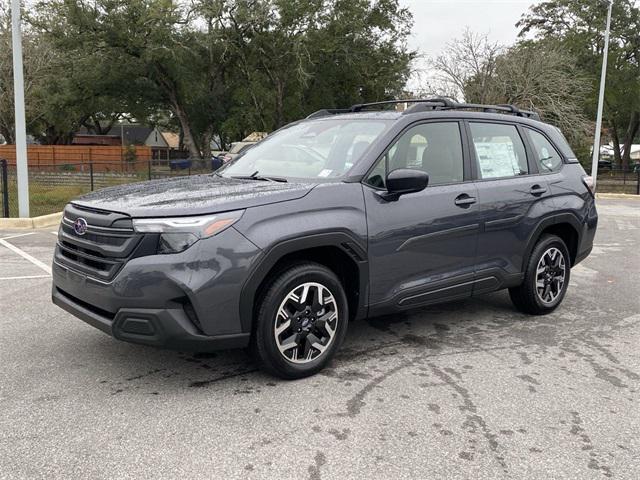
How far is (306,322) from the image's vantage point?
3984mm

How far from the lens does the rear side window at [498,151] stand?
5.13m

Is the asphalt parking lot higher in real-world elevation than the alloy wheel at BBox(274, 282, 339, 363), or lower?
lower

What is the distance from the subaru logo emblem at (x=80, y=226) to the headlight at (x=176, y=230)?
486 mm

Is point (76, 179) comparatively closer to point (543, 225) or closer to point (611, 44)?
point (543, 225)

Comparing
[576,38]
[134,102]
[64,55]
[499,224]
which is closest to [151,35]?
[64,55]

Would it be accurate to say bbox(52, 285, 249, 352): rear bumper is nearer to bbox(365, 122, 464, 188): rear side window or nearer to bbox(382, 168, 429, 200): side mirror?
bbox(382, 168, 429, 200): side mirror

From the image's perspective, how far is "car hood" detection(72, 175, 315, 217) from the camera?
3623mm

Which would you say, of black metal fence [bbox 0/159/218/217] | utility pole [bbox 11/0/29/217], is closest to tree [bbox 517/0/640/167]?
black metal fence [bbox 0/159/218/217]

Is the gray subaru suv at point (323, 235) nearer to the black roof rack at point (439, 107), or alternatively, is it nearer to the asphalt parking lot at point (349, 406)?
the black roof rack at point (439, 107)

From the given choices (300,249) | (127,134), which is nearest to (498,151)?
(300,249)

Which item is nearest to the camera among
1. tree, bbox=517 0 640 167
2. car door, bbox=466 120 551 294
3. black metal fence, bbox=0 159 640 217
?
car door, bbox=466 120 551 294

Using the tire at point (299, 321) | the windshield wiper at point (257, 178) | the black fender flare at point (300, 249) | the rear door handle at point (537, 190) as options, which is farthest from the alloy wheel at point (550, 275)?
the windshield wiper at point (257, 178)

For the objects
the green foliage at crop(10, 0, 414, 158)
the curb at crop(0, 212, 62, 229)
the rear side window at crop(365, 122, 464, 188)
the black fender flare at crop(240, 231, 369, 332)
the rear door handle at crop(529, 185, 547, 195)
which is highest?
the green foliage at crop(10, 0, 414, 158)

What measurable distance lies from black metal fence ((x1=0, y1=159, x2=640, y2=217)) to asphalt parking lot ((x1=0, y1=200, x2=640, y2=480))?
941cm
